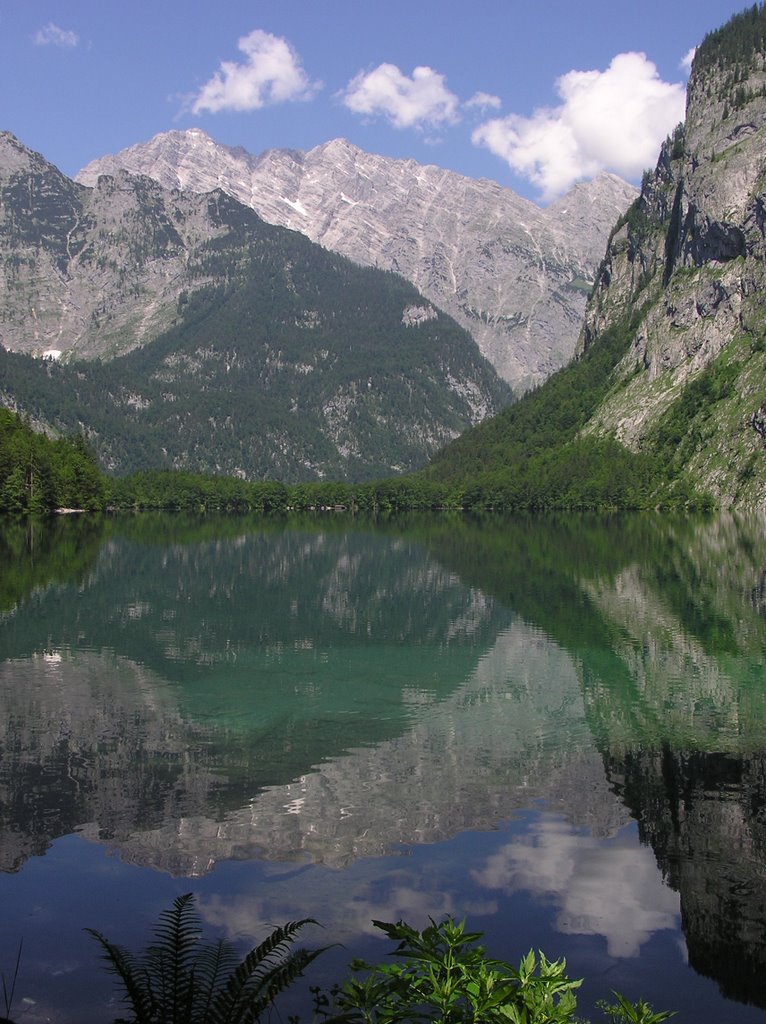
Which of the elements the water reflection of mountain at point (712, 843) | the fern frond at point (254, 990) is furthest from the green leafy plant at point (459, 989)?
the water reflection of mountain at point (712, 843)

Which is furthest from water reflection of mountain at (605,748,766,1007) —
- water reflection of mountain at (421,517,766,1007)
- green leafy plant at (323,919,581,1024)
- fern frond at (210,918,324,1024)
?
fern frond at (210,918,324,1024)

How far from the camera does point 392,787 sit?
84.8ft

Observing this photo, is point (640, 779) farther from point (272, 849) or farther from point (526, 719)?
point (272, 849)

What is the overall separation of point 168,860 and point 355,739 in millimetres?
10667

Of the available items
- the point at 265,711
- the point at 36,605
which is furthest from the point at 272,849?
the point at 36,605

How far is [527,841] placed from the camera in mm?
22094

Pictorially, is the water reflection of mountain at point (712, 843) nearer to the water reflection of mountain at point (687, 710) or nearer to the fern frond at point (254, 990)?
the water reflection of mountain at point (687, 710)

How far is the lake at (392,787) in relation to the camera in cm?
1734

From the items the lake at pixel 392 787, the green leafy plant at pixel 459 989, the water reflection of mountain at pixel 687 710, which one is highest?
the green leafy plant at pixel 459 989

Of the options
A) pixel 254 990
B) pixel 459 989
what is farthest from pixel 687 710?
pixel 254 990

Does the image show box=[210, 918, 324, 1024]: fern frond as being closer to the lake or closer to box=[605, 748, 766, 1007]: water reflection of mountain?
the lake

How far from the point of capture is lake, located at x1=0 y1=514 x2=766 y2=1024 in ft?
56.9

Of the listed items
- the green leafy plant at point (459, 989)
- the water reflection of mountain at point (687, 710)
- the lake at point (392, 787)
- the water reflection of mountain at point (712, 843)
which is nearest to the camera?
the green leafy plant at point (459, 989)

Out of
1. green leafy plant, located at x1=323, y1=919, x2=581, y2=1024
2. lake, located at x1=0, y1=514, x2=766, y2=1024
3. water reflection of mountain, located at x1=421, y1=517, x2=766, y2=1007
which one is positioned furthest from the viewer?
water reflection of mountain, located at x1=421, y1=517, x2=766, y2=1007
